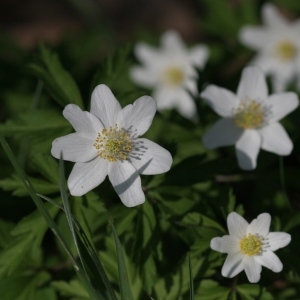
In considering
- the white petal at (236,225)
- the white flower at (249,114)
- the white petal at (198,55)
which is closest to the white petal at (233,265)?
the white petal at (236,225)

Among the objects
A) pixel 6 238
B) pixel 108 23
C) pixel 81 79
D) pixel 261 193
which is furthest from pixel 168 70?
pixel 6 238

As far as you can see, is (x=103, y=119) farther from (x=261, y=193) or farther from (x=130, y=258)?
(x=261, y=193)

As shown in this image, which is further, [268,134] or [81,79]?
[81,79]

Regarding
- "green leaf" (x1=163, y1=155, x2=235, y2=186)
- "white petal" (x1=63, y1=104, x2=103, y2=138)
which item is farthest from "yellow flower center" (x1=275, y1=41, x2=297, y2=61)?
"white petal" (x1=63, y1=104, x2=103, y2=138)

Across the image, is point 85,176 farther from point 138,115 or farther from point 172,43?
point 172,43

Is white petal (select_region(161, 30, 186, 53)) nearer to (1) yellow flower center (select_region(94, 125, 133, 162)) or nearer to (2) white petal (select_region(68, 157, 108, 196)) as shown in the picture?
(1) yellow flower center (select_region(94, 125, 133, 162))
